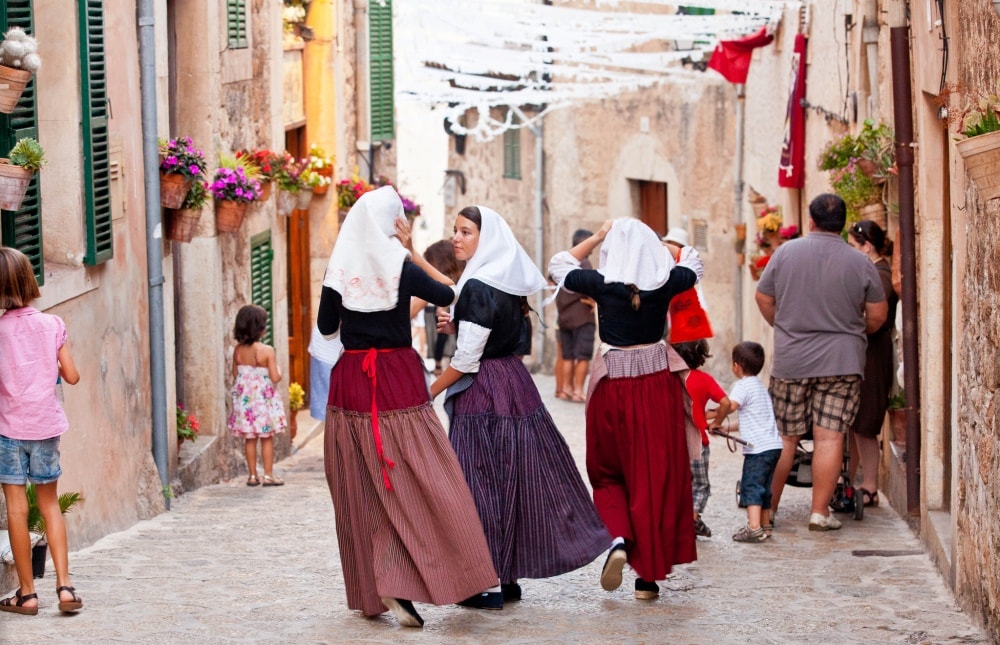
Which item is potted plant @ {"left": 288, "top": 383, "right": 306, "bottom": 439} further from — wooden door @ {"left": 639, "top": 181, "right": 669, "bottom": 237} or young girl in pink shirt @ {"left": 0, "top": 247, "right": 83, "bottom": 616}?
wooden door @ {"left": 639, "top": 181, "right": 669, "bottom": 237}

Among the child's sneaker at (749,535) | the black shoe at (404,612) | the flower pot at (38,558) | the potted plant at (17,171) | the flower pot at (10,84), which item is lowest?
the child's sneaker at (749,535)

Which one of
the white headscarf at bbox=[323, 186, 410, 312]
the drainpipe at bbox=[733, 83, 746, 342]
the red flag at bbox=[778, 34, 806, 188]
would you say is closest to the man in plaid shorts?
the white headscarf at bbox=[323, 186, 410, 312]

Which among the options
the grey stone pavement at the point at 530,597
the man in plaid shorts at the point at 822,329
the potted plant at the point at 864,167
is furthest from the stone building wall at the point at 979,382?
the potted plant at the point at 864,167

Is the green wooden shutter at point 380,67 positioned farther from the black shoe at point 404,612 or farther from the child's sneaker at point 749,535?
the black shoe at point 404,612

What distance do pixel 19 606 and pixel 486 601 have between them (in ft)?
5.93

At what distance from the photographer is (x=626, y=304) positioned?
676 cm

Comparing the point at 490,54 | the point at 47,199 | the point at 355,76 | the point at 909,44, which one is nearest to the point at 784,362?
the point at 909,44

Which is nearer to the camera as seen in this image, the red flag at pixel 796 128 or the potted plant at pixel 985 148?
the potted plant at pixel 985 148

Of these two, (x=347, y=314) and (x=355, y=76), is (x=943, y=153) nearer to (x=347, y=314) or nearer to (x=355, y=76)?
(x=347, y=314)

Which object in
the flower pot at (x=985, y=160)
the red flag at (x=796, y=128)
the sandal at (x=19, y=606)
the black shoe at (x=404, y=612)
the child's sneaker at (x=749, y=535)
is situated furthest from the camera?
the red flag at (x=796, y=128)

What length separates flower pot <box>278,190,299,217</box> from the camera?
1316cm

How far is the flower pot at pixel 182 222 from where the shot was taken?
998 cm

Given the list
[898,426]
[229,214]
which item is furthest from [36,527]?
[229,214]

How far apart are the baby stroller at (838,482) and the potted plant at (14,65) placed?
14.1ft
